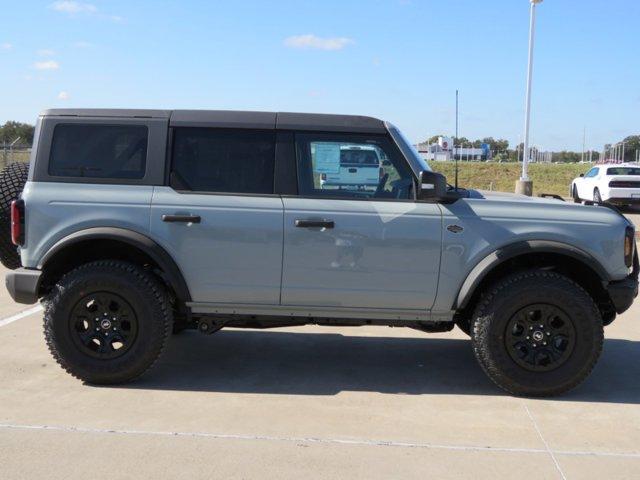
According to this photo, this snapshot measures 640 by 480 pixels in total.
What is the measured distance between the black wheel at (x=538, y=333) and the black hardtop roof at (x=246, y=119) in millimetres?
1536

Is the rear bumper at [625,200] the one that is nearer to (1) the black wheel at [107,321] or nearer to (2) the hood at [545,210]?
(2) the hood at [545,210]

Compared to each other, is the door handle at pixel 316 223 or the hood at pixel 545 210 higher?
the hood at pixel 545 210

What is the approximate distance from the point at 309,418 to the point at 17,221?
250 centimetres

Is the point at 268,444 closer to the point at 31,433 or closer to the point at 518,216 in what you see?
the point at 31,433

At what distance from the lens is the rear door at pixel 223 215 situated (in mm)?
4805

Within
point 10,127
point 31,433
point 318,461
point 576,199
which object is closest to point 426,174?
point 318,461

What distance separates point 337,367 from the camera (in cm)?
554

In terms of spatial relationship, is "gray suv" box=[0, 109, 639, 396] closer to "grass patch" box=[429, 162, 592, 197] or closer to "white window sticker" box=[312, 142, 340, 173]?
"white window sticker" box=[312, 142, 340, 173]

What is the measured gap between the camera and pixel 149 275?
4.94m

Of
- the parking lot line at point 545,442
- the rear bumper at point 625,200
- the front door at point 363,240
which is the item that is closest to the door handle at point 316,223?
the front door at point 363,240

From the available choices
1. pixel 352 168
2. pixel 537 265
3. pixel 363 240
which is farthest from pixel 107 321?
pixel 537 265

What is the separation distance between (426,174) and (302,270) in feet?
3.63

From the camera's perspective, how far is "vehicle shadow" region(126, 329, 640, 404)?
16.5 feet

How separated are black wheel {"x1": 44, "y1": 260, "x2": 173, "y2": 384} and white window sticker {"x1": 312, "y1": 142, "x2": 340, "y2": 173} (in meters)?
1.49
